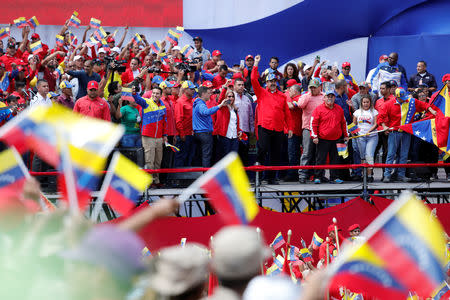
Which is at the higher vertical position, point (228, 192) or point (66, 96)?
point (66, 96)

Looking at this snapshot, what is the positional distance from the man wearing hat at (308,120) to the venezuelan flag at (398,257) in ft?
29.7

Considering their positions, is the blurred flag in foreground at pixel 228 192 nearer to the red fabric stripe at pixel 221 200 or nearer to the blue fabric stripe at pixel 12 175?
the red fabric stripe at pixel 221 200

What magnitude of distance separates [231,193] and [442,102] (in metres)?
9.76

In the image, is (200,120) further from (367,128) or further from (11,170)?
(11,170)

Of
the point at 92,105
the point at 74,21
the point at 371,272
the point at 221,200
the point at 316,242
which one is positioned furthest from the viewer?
the point at 74,21

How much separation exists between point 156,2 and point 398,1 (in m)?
6.72

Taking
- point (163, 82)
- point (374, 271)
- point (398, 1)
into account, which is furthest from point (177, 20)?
point (374, 271)

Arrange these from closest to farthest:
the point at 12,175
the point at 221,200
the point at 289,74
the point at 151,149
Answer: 1. the point at 221,200
2. the point at 12,175
3. the point at 151,149
4. the point at 289,74

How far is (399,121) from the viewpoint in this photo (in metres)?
13.7

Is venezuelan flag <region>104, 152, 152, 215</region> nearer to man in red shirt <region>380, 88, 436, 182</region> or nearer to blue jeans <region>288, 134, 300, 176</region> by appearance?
blue jeans <region>288, 134, 300, 176</region>

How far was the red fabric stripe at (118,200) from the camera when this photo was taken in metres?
4.73

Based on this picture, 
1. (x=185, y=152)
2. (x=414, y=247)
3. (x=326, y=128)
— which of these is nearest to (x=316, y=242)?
(x=326, y=128)

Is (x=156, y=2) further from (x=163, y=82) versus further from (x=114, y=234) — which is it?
(x=114, y=234)

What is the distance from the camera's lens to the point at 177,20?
832 inches
